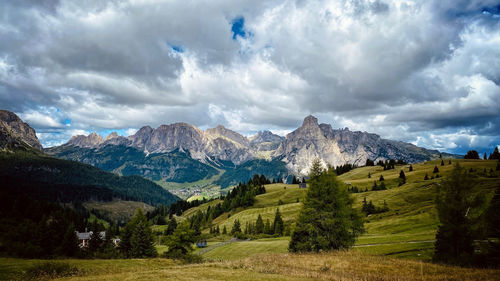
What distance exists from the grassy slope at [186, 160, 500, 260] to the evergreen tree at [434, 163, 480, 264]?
1.99 m

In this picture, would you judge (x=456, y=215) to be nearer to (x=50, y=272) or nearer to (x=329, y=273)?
(x=329, y=273)

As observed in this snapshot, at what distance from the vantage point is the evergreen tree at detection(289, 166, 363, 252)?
39438 mm

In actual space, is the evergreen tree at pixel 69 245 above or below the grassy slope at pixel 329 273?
below

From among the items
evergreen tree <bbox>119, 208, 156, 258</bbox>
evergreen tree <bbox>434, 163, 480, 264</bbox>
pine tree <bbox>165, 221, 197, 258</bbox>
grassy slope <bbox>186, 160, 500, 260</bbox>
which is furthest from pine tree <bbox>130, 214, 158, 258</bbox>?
evergreen tree <bbox>434, 163, 480, 264</bbox>

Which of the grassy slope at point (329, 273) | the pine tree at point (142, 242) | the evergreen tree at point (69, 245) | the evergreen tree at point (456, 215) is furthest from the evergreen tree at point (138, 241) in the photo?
the evergreen tree at point (456, 215)

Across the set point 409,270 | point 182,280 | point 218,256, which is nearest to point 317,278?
point 409,270

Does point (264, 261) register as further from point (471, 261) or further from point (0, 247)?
point (0, 247)

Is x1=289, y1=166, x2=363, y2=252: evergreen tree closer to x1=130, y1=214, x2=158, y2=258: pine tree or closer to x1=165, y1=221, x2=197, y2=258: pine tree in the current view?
x1=165, y1=221, x2=197, y2=258: pine tree

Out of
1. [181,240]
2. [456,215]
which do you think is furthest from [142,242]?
[456,215]

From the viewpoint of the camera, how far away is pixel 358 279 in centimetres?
1878

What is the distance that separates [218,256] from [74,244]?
40363mm

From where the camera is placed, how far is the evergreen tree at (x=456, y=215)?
30531 millimetres

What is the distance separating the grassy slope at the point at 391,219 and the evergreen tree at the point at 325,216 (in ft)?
11.3

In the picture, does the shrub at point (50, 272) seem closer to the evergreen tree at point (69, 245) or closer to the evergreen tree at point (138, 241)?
the evergreen tree at point (138, 241)
